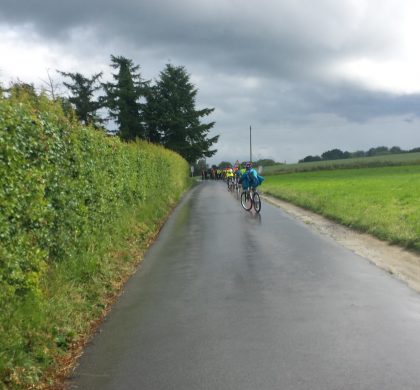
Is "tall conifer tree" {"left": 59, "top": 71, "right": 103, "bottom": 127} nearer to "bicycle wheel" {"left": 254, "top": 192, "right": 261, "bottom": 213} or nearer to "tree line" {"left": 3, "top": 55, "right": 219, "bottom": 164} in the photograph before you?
"tree line" {"left": 3, "top": 55, "right": 219, "bottom": 164}

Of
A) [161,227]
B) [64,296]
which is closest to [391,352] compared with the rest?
[64,296]

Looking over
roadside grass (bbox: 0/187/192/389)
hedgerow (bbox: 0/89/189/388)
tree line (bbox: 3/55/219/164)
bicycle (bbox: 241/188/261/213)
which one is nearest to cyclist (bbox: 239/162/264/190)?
bicycle (bbox: 241/188/261/213)

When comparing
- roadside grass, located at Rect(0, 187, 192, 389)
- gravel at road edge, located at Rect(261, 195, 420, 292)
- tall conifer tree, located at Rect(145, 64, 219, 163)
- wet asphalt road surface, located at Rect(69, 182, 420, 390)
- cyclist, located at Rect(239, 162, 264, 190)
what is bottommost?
gravel at road edge, located at Rect(261, 195, 420, 292)

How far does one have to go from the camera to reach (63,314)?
5719 mm

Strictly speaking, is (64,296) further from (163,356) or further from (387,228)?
(387,228)

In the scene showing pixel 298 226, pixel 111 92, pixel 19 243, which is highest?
pixel 111 92

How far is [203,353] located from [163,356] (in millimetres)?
401

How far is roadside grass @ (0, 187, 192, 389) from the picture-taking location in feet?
14.6

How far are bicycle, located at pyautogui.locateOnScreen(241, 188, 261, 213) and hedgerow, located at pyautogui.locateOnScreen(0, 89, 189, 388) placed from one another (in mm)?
9495

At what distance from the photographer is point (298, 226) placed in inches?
587

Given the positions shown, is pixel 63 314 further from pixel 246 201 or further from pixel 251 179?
pixel 246 201

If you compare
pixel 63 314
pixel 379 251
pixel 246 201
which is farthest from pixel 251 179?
pixel 63 314

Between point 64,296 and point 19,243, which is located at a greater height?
point 19,243

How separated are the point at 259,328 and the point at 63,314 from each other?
7.53 feet
